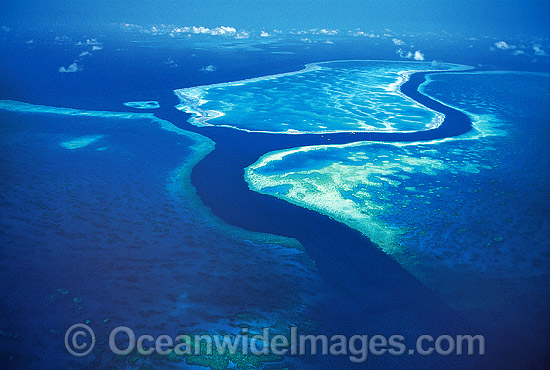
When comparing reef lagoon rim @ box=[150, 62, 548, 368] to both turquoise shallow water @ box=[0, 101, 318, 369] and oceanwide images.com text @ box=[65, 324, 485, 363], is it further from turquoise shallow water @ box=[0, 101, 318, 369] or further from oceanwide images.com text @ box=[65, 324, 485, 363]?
turquoise shallow water @ box=[0, 101, 318, 369]

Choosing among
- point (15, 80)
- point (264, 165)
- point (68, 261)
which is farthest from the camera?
point (15, 80)

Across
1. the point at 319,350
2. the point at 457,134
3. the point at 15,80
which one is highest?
the point at 15,80

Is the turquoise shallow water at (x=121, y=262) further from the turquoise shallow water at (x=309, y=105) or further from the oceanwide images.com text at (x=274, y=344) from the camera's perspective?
the turquoise shallow water at (x=309, y=105)

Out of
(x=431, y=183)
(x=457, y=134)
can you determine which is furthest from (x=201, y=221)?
(x=457, y=134)

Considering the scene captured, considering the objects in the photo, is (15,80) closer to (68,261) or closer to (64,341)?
(68,261)

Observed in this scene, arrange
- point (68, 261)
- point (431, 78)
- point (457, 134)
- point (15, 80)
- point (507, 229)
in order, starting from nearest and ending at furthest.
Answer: point (68, 261) < point (507, 229) < point (457, 134) < point (15, 80) < point (431, 78)
